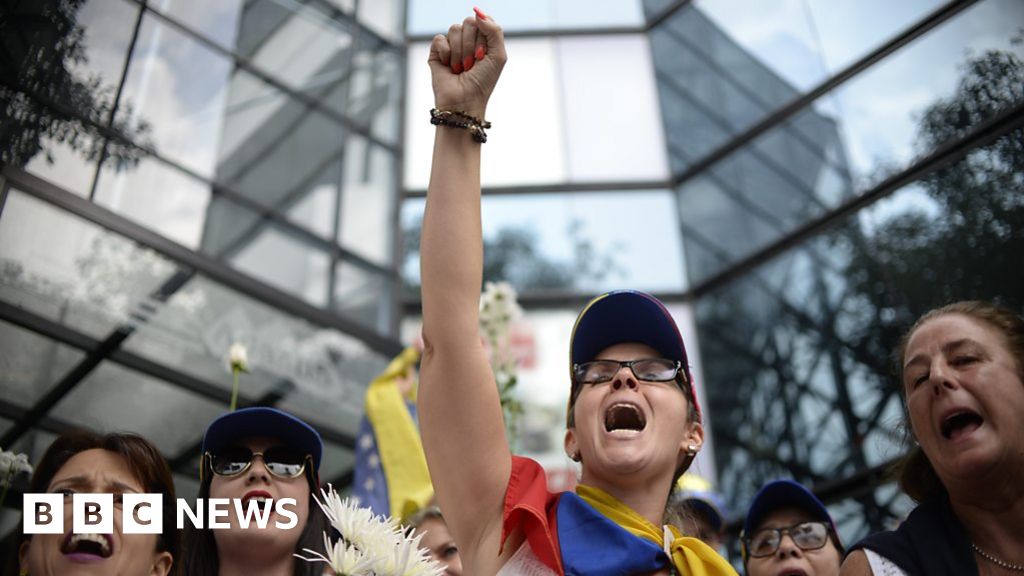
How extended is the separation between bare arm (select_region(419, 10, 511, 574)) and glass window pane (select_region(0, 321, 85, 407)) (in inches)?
97.8

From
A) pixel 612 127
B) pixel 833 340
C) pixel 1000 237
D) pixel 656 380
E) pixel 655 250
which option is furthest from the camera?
pixel 612 127

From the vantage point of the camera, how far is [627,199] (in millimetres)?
9406

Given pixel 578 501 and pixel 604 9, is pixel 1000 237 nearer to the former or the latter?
pixel 578 501

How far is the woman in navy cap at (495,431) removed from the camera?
185 centimetres

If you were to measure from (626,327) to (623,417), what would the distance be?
24 centimetres

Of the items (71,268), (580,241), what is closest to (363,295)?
(580,241)

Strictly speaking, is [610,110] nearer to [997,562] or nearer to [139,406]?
[139,406]

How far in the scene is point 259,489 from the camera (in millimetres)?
2451

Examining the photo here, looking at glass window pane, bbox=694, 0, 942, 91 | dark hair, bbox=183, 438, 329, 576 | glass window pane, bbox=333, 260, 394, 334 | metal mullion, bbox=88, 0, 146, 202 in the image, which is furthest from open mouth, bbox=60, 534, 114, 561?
glass window pane, bbox=694, 0, 942, 91

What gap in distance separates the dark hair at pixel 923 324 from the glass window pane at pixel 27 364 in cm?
321

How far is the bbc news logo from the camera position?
207 centimetres

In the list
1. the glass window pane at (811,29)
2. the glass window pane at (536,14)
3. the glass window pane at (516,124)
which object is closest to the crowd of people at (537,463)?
the glass window pane at (811,29)

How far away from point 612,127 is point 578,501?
8.25 meters

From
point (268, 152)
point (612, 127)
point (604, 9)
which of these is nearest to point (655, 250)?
point (612, 127)
